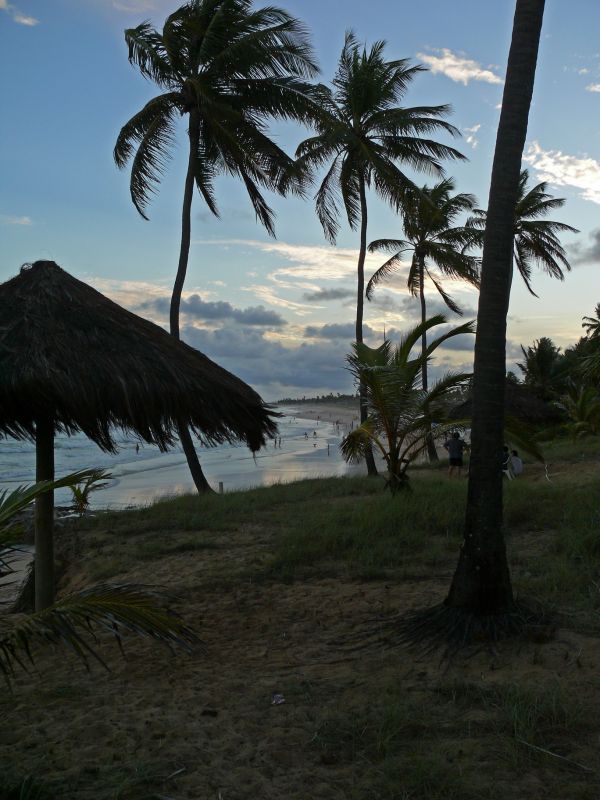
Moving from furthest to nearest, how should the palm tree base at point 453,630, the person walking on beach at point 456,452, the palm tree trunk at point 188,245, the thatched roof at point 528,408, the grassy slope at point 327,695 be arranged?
1. the thatched roof at point 528,408
2. the person walking on beach at point 456,452
3. the palm tree trunk at point 188,245
4. the palm tree base at point 453,630
5. the grassy slope at point 327,695

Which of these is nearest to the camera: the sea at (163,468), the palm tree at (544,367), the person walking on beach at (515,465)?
the person walking on beach at (515,465)

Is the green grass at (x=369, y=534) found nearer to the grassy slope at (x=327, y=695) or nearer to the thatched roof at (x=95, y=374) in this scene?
the grassy slope at (x=327, y=695)

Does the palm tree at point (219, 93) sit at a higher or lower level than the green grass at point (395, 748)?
higher

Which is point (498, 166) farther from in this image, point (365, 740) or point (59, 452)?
point (59, 452)

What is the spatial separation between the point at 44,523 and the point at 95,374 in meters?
1.48

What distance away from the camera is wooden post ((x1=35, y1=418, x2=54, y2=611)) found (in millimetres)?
5598


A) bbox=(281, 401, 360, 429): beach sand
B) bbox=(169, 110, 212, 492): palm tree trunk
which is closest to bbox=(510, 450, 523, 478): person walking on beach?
bbox=(169, 110, 212, 492): palm tree trunk

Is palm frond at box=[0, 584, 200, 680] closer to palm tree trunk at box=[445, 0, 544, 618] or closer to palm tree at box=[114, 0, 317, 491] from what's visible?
palm tree trunk at box=[445, 0, 544, 618]

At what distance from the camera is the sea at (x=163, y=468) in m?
20.9

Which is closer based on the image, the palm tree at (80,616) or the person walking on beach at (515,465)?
the palm tree at (80,616)

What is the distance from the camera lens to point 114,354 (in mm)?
5297

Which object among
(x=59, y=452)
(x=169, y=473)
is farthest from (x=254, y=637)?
(x=59, y=452)

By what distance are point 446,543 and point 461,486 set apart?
10.6 feet

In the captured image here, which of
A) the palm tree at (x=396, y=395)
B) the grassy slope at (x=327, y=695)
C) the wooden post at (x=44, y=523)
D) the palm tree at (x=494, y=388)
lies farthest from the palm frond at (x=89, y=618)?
the palm tree at (x=396, y=395)
